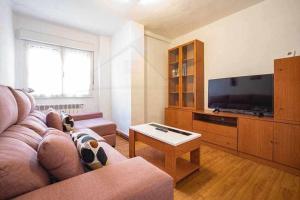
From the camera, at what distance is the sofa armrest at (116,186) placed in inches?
23.4

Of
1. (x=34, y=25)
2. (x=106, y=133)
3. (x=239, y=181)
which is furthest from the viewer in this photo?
(x=34, y=25)

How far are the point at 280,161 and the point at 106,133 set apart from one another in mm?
2499

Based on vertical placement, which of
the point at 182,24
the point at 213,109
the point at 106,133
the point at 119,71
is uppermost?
the point at 182,24

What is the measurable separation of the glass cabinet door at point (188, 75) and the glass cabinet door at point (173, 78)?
232 millimetres

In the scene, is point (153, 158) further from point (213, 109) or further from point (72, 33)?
point (72, 33)

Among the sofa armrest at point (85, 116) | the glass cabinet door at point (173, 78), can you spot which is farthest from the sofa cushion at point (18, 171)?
the glass cabinet door at point (173, 78)

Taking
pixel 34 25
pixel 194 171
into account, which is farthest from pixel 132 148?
pixel 34 25

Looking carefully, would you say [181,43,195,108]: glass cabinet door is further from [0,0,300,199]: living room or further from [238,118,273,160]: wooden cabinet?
[238,118,273,160]: wooden cabinet

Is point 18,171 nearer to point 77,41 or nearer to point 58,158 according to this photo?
point 58,158

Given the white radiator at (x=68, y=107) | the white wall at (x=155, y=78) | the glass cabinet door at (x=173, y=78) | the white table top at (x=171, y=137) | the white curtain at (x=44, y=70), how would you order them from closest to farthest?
1. the white table top at (x=171, y=137)
2. the white curtain at (x=44, y=70)
3. the white radiator at (x=68, y=107)
4. the white wall at (x=155, y=78)
5. the glass cabinet door at (x=173, y=78)

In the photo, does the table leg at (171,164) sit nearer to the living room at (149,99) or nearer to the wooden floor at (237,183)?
the living room at (149,99)

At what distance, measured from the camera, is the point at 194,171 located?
1.75m

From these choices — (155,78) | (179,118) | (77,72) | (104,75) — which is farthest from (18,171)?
(104,75)

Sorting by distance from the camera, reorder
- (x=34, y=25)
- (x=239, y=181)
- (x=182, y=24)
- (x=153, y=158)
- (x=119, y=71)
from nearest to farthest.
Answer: (x=239, y=181) < (x=153, y=158) < (x=34, y=25) < (x=182, y=24) < (x=119, y=71)
